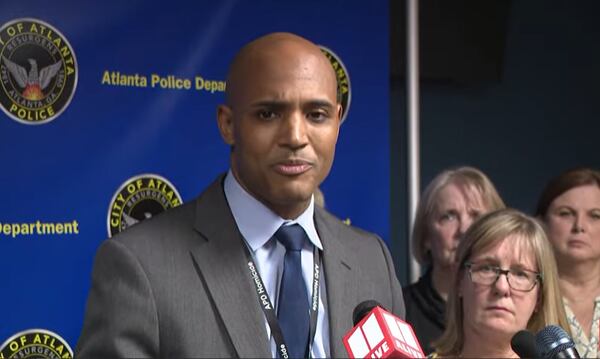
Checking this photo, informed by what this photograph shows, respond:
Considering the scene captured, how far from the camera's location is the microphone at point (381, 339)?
3.94 feet

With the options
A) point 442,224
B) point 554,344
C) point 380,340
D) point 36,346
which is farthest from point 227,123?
point 442,224

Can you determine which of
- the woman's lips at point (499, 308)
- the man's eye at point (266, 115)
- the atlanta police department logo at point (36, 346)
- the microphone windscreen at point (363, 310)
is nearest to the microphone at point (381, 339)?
the microphone windscreen at point (363, 310)

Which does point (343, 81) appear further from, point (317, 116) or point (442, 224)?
point (317, 116)

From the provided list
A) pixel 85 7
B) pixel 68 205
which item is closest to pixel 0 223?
pixel 68 205

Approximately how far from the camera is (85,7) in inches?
105

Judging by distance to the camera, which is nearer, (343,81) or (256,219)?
(256,219)

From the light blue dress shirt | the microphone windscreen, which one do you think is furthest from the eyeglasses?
the microphone windscreen

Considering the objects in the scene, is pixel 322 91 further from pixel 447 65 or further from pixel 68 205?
pixel 447 65

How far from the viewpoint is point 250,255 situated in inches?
61.5

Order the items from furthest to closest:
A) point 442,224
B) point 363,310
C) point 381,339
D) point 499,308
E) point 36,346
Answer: point 442,224 → point 36,346 → point 499,308 → point 363,310 → point 381,339

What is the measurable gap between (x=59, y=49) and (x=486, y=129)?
2526 mm

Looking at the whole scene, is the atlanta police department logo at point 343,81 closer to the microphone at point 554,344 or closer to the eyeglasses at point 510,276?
the eyeglasses at point 510,276

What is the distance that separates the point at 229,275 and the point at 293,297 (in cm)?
11

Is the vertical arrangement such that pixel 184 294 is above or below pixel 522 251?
below
